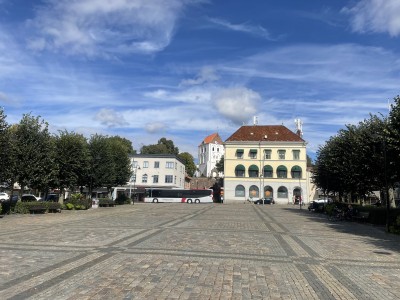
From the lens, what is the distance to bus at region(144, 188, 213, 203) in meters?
71.5

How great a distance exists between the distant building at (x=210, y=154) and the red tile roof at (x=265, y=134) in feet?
218

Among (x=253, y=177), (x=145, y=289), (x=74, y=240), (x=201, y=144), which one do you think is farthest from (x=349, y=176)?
(x=201, y=144)

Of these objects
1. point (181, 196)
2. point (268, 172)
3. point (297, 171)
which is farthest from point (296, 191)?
point (181, 196)

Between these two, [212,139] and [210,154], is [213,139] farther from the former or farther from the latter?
[210,154]

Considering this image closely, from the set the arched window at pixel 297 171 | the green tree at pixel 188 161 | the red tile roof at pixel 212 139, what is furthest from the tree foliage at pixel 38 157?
the red tile roof at pixel 212 139

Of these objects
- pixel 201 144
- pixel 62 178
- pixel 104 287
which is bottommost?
pixel 104 287

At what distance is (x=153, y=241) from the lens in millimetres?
13727

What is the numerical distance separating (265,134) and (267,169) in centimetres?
848

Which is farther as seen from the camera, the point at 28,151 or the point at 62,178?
the point at 62,178

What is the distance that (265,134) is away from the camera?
79.3 meters

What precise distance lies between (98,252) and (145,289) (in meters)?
4.35

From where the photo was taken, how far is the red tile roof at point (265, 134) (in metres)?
76.9

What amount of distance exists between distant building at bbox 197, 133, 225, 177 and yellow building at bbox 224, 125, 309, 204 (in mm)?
70466

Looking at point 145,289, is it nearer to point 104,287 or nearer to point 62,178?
point 104,287
